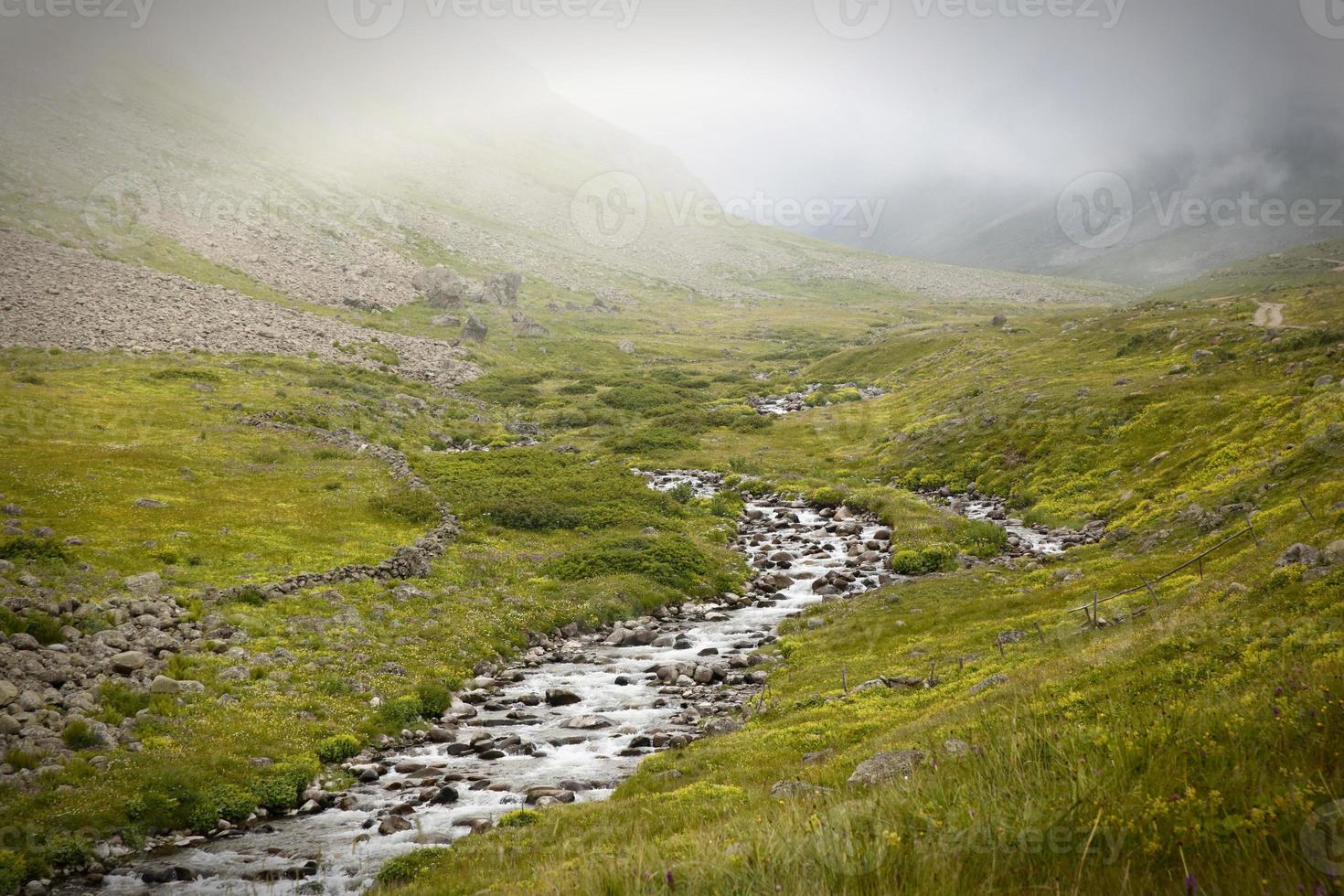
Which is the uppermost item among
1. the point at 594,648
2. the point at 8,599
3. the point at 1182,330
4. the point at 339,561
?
the point at 1182,330

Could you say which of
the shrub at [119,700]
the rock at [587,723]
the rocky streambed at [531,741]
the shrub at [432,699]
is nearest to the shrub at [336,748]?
the rocky streambed at [531,741]

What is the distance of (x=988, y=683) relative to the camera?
15797 mm

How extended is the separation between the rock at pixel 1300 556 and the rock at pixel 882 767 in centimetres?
950

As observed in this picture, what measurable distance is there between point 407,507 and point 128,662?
1969cm

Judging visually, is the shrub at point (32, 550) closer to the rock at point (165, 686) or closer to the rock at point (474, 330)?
the rock at point (165, 686)

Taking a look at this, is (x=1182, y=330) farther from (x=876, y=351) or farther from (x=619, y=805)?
(x=619, y=805)

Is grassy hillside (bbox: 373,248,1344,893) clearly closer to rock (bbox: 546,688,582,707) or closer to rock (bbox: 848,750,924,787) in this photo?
rock (bbox: 848,750,924,787)

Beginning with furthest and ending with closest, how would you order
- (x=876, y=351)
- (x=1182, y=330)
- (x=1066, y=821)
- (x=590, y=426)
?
(x=876, y=351) → (x=590, y=426) → (x=1182, y=330) → (x=1066, y=821)

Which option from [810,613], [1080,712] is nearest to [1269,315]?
[810,613]

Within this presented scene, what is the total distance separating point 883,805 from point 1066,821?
156 cm

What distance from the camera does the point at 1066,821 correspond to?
202 inches

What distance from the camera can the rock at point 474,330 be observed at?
105062mm

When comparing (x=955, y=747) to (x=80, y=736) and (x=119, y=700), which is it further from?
(x=119, y=700)

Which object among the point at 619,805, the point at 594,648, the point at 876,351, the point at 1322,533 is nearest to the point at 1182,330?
the point at 876,351
